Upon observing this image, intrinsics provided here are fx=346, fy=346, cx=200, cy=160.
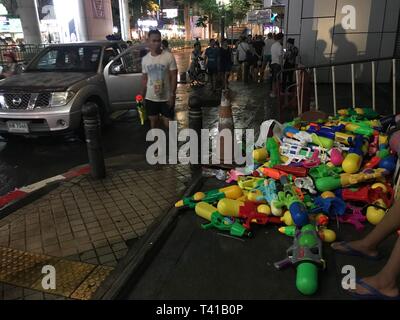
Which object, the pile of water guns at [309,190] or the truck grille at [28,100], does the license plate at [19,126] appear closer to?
the truck grille at [28,100]

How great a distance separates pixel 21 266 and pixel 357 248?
3.02 m

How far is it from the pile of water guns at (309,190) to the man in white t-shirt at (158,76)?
1761 millimetres

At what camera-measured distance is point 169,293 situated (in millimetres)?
2781

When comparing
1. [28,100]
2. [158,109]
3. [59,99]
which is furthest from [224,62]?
[28,100]

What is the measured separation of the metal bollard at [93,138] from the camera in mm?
4684

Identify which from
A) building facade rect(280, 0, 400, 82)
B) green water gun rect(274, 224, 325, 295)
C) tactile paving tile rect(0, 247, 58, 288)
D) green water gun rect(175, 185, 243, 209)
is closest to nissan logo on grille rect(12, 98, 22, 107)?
tactile paving tile rect(0, 247, 58, 288)

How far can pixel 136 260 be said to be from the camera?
310cm

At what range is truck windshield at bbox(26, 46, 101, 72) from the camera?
765 centimetres

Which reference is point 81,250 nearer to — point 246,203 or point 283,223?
point 246,203

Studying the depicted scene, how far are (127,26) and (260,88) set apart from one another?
740 inches

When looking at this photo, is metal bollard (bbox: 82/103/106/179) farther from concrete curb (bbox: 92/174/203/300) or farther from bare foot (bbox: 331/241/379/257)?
bare foot (bbox: 331/241/379/257)

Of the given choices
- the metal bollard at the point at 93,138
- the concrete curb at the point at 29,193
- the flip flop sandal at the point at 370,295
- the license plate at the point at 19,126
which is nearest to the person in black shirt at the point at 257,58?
the license plate at the point at 19,126

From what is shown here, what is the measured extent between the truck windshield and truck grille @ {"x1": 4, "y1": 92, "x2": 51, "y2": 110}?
55.0 inches

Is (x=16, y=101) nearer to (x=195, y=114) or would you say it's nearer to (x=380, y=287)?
(x=195, y=114)
